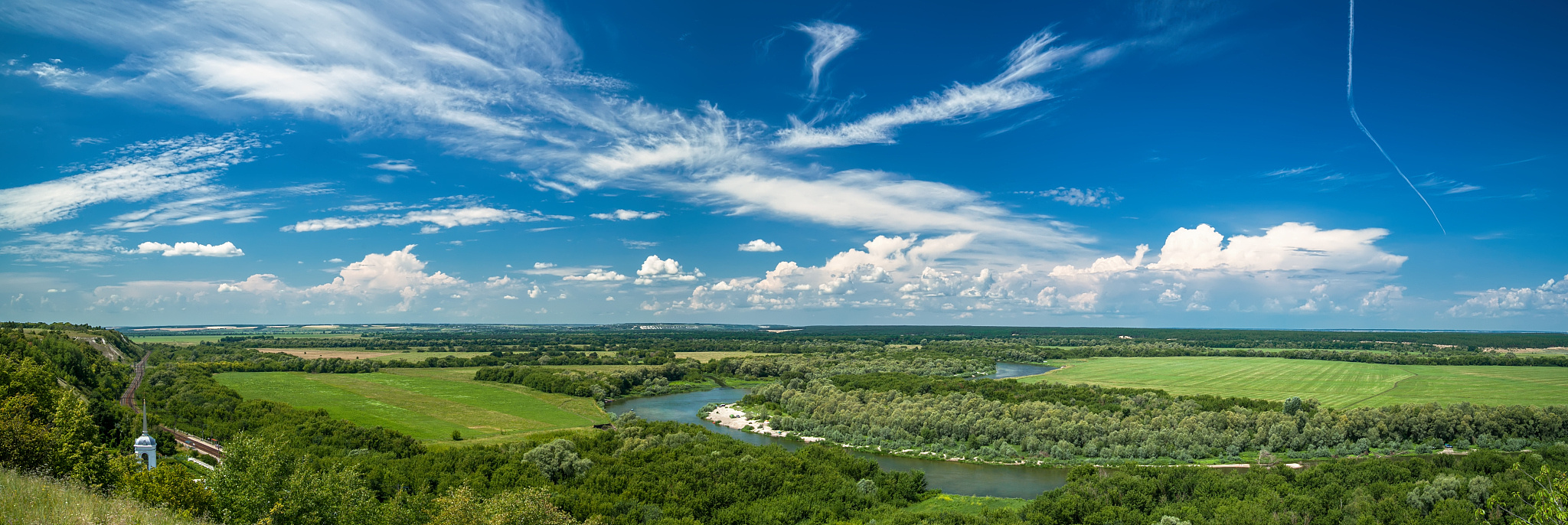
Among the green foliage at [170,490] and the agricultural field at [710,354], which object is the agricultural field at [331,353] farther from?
the green foliage at [170,490]

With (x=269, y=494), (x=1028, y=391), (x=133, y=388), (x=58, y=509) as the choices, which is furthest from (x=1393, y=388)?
(x=133, y=388)

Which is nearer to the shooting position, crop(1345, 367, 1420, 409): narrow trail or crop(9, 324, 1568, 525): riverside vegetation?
crop(9, 324, 1568, 525): riverside vegetation

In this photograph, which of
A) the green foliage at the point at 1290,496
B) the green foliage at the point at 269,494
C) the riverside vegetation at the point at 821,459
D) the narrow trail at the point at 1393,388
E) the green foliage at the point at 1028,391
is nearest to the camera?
the green foliage at the point at 269,494

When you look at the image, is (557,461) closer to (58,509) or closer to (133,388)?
(58,509)

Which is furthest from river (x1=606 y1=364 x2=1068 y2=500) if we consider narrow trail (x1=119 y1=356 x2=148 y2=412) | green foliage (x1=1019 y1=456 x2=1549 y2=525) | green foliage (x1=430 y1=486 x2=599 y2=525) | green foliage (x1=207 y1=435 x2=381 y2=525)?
narrow trail (x1=119 y1=356 x2=148 y2=412)

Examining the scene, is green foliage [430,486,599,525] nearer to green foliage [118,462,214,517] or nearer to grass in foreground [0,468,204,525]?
grass in foreground [0,468,204,525]

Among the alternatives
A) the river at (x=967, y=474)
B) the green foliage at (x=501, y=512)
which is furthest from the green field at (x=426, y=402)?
the green foliage at (x=501, y=512)

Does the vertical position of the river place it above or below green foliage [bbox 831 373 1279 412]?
below
